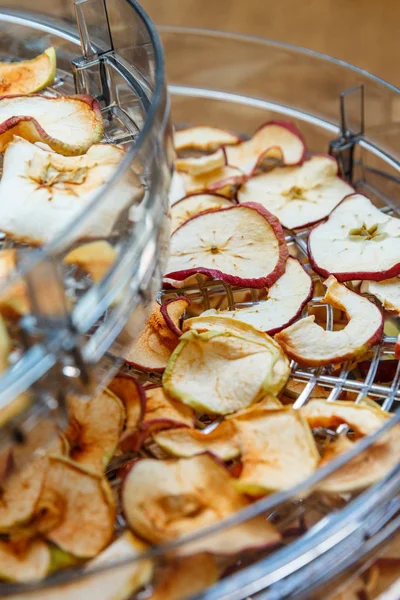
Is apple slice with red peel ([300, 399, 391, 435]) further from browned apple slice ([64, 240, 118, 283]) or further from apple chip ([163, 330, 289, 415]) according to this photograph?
browned apple slice ([64, 240, 118, 283])

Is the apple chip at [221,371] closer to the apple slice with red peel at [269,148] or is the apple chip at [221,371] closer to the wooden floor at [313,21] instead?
the apple slice with red peel at [269,148]

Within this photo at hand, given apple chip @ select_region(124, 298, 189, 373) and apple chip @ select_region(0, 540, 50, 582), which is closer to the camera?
apple chip @ select_region(0, 540, 50, 582)

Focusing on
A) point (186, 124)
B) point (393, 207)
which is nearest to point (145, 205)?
point (393, 207)

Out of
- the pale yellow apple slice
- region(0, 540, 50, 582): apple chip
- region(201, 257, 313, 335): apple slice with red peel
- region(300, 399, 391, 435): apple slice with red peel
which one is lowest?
region(0, 540, 50, 582): apple chip

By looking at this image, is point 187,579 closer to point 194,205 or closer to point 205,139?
point 194,205

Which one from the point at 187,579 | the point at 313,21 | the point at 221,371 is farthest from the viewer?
the point at 313,21

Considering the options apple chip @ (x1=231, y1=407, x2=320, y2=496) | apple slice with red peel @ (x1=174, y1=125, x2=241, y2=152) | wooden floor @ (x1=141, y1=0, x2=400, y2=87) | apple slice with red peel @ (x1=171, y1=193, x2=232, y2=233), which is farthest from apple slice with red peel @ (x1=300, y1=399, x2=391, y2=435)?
wooden floor @ (x1=141, y1=0, x2=400, y2=87)

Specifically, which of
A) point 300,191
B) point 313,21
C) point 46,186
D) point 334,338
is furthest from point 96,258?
point 313,21
